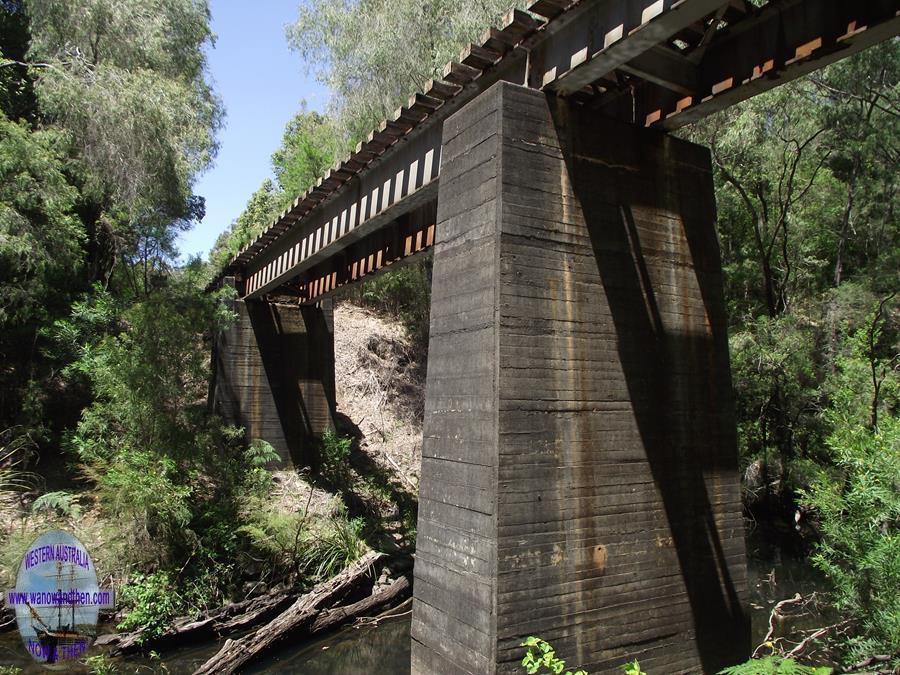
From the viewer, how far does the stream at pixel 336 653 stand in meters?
8.78

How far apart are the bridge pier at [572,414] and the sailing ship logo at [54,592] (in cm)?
339

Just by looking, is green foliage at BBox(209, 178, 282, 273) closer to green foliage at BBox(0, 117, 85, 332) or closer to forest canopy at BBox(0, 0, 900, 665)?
forest canopy at BBox(0, 0, 900, 665)

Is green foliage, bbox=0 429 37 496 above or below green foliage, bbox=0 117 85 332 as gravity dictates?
below

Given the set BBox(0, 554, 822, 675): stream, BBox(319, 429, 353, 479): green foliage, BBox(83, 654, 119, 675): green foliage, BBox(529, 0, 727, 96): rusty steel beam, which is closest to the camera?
BBox(529, 0, 727, 96): rusty steel beam

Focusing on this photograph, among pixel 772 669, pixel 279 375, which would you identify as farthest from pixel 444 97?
pixel 279 375

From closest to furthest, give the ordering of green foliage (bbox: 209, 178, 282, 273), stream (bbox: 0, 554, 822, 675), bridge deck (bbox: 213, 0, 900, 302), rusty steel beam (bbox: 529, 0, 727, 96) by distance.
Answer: rusty steel beam (bbox: 529, 0, 727, 96)
bridge deck (bbox: 213, 0, 900, 302)
stream (bbox: 0, 554, 822, 675)
green foliage (bbox: 209, 178, 282, 273)

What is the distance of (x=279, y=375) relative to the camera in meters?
17.4

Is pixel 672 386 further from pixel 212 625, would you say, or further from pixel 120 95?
pixel 120 95

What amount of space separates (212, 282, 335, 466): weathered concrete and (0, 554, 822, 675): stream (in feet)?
23.9

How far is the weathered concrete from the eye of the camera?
656 inches

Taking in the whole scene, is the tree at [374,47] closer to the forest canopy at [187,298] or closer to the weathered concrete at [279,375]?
the forest canopy at [187,298]

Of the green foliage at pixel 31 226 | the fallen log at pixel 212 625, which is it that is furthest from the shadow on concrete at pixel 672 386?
the green foliage at pixel 31 226

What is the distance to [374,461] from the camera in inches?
708

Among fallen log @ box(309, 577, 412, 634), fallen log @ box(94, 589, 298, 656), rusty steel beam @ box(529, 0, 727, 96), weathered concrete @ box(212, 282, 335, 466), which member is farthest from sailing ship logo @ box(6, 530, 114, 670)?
weathered concrete @ box(212, 282, 335, 466)
